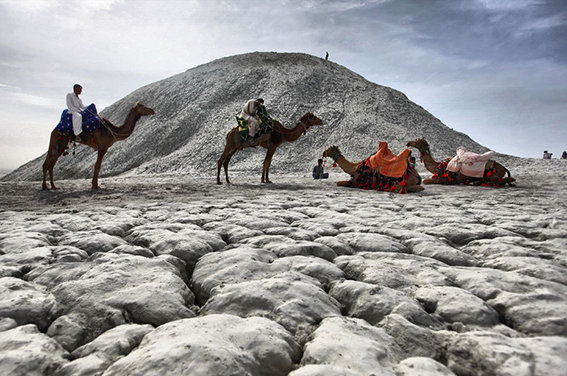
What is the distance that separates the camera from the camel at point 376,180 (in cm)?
941

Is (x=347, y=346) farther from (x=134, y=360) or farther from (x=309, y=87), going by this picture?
(x=309, y=87)

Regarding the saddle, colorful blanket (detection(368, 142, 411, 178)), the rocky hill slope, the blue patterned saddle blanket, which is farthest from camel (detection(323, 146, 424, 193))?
the rocky hill slope

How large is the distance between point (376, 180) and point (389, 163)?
664 mm

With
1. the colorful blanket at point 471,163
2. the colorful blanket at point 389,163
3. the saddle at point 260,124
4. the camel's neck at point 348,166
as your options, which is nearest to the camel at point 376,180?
the camel's neck at point 348,166

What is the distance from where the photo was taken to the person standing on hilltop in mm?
9117

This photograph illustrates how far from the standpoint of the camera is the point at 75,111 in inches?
361

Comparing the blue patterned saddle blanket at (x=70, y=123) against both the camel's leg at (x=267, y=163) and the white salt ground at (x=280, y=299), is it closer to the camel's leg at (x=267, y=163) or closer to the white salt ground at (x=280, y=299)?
the camel's leg at (x=267, y=163)

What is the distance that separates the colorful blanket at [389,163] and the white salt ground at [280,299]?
206 inches

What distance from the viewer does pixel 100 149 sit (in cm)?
948

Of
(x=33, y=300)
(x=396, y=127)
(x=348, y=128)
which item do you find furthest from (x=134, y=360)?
Answer: (x=396, y=127)

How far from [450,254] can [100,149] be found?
939 centimetres

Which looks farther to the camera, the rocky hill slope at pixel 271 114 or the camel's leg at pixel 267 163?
the rocky hill slope at pixel 271 114

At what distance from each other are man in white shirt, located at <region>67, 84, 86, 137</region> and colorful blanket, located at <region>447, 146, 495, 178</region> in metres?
11.6

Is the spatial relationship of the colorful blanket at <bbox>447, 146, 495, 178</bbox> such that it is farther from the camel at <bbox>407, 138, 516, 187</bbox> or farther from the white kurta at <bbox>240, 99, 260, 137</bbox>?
the white kurta at <bbox>240, 99, 260, 137</bbox>
